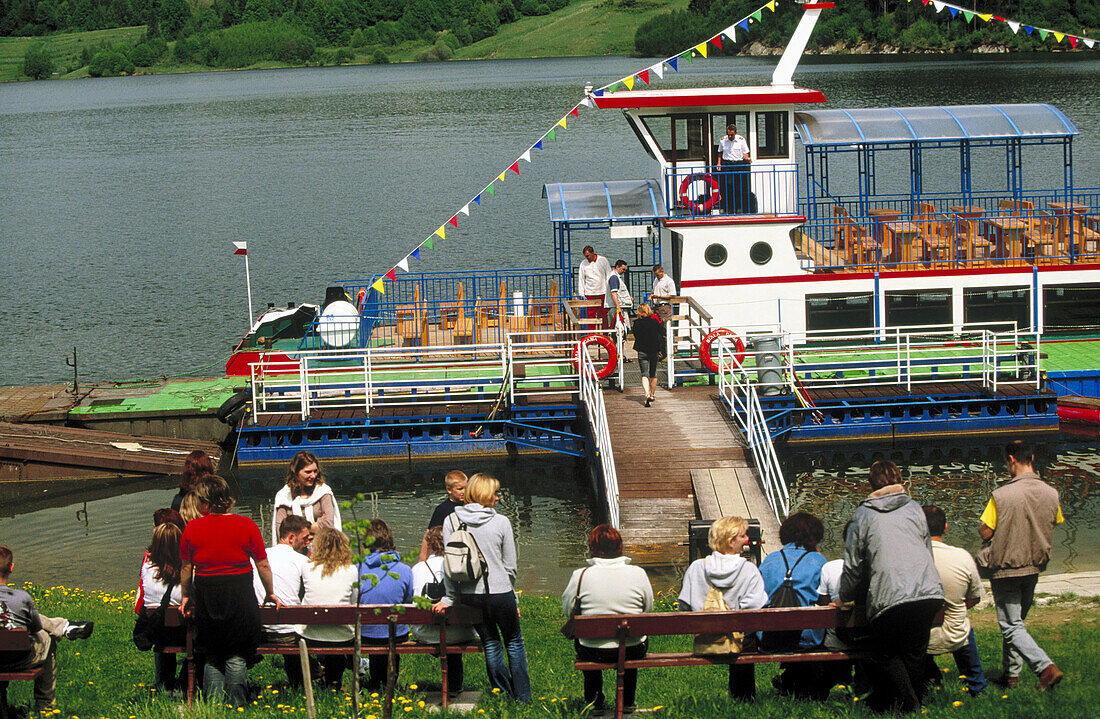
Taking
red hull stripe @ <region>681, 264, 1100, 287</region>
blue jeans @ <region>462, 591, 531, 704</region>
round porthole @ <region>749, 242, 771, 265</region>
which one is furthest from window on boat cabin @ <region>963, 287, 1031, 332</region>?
blue jeans @ <region>462, 591, 531, 704</region>

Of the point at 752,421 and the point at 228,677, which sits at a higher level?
the point at 752,421

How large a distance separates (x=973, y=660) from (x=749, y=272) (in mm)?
15047

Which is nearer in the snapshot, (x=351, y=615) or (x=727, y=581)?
(x=727, y=581)

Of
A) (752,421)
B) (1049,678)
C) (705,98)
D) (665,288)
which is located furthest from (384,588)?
(705,98)

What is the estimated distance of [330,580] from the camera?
862 cm

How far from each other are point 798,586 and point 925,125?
683 inches

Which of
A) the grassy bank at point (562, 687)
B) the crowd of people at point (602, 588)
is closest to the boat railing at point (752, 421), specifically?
the grassy bank at point (562, 687)

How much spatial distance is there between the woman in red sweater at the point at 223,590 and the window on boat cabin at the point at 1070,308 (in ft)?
64.0

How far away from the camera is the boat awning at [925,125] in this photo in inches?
922

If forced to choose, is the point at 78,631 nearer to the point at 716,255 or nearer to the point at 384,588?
the point at 384,588

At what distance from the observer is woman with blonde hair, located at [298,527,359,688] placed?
8.59m

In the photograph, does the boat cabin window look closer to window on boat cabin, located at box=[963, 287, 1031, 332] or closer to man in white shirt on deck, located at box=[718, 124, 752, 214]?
man in white shirt on deck, located at box=[718, 124, 752, 214]

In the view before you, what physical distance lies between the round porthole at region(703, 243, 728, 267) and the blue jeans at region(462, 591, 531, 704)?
49.0ft

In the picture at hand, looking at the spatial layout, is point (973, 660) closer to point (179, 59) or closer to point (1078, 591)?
Result: point (1078, 591)
